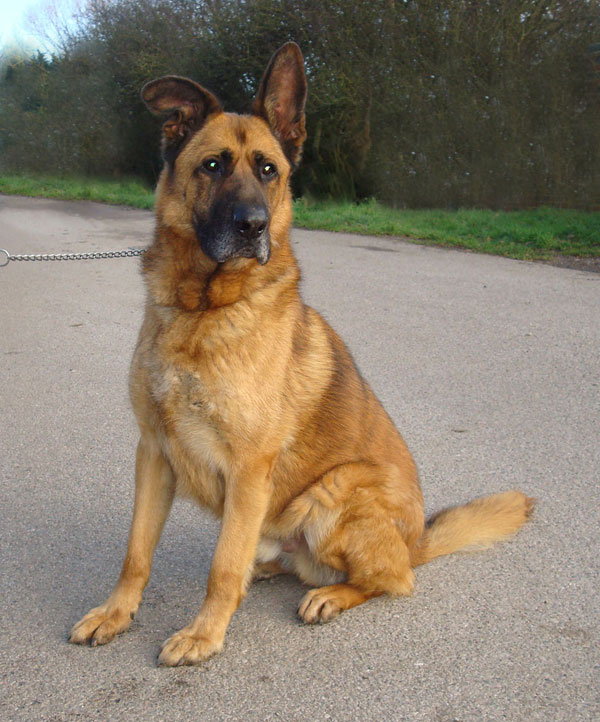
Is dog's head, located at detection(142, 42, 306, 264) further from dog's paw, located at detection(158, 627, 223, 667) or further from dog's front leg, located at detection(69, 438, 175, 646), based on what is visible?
dog's paw, located at detection(158, 627, 223, 667)

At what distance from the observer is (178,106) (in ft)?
10.4

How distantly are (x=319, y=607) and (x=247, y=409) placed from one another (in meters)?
0.83

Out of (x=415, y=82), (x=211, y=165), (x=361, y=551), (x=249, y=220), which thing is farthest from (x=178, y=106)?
(x=415, y=82)

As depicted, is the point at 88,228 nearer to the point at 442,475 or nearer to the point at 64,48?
the point at 442,475

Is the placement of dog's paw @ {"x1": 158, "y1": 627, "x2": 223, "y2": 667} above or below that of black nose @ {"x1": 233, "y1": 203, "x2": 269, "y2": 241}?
below

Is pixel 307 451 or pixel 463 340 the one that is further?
pixel 463 340

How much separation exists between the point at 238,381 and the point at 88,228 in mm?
11756

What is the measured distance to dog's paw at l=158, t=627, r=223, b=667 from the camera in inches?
106

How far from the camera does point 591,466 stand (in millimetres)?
4312

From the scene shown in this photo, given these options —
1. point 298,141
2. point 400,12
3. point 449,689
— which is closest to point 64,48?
point 400,12

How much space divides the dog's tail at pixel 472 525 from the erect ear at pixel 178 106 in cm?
191

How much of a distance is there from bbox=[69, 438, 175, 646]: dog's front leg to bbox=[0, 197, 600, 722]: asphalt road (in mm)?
117

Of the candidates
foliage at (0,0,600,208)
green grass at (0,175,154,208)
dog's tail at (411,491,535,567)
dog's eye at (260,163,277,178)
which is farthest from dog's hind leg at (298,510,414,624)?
green grass at (0,175,154,208)

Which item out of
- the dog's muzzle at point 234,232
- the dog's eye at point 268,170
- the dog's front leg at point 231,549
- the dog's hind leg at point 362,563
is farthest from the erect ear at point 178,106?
the dog's hind leg at point 362,563
